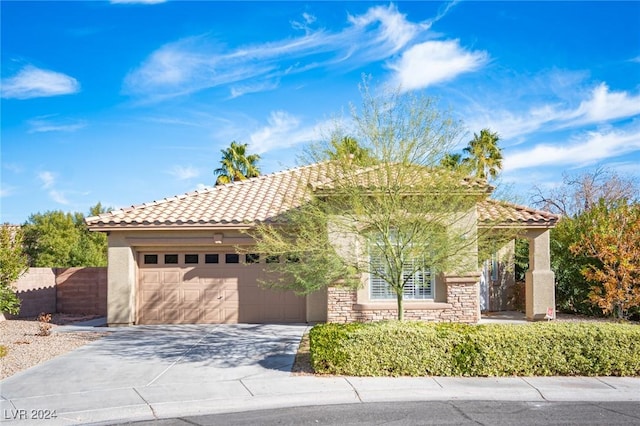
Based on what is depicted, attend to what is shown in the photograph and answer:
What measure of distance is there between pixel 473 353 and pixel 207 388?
188 inches

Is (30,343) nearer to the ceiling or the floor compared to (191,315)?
nearer to the floor

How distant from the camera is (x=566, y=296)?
59.2 feet

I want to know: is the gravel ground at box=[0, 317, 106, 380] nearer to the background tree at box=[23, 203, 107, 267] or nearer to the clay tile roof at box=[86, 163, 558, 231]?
the clay tile roof at box=[86, 163, 558, 231]

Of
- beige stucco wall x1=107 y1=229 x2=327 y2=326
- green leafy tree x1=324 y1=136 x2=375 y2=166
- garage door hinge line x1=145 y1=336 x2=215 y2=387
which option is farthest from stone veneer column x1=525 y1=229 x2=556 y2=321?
garage door hinge line x1=145 y1=336 x2=215 y2=387

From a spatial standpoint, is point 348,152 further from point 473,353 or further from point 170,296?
point 170,296

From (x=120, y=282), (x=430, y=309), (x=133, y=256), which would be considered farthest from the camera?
(x=133, y=256)

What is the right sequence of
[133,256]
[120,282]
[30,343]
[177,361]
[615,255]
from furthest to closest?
[133,256] < [120,282] < [615,255] < [30,343] < [177,361]

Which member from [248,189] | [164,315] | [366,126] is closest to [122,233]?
[164,315]

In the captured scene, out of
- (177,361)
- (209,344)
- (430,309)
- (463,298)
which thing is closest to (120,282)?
(209,344)

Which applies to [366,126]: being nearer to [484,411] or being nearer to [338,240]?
[338,240]

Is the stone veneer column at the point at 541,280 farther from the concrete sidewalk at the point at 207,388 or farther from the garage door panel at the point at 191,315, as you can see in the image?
the garage door panel at the point at 191,315

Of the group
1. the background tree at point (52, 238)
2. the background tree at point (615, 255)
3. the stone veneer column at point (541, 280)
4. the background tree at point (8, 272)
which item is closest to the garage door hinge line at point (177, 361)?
the background tree at point (8, 272)

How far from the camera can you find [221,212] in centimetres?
1623

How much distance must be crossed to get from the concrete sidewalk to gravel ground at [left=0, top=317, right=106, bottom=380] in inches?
18.2
